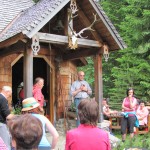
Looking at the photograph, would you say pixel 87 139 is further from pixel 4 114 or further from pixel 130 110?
pixel 130 110

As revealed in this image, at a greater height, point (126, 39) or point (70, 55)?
point (126, 39)

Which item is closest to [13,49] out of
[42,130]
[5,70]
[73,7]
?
[5,70]

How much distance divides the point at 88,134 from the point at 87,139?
0.17 feet

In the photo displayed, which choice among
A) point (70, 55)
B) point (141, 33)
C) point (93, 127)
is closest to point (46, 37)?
point (70, 55)

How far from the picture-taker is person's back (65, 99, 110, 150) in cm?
324

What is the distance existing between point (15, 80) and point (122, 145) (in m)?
7.71

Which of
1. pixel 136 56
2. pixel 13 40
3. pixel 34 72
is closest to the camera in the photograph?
pixel 13 40

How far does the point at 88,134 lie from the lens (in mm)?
3250

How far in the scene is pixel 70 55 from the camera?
1055 centimetres

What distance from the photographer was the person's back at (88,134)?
3.24 m

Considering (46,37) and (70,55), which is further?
(70,55)

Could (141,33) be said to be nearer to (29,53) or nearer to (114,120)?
(114,120)

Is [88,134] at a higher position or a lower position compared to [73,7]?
lower

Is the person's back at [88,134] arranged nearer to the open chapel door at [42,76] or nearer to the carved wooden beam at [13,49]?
the carved wooden beam at [13,49]
